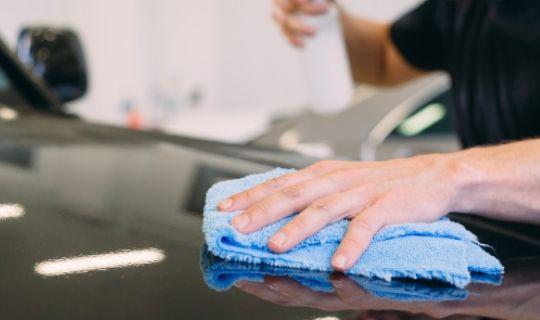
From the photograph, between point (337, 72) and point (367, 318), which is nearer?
point (367, 318)

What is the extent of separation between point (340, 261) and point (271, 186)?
163mm

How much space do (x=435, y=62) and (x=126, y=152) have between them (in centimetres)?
101

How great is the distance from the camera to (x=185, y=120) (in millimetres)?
3475

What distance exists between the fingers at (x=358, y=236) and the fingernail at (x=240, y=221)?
0.09 m

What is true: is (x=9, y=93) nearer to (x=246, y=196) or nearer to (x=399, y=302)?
(x=246, y=196)

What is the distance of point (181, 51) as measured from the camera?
14.8 ft

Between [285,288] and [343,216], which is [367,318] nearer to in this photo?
[285,288]

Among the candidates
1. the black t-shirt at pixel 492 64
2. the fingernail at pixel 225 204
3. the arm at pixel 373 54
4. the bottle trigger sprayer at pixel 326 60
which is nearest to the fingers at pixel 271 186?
the fingernail at pixel 225 204

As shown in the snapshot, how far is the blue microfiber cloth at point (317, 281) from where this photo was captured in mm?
565

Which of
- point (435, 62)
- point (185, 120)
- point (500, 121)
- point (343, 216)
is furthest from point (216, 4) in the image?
point (343, 216)

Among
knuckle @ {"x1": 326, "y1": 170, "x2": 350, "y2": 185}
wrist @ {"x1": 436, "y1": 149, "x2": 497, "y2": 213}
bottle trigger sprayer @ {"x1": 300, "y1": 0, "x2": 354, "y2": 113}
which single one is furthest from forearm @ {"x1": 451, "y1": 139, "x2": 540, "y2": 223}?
bottle trigger sprayer @ {"x1": 300, "y1": 0, "x2": 354, "y2": 113}

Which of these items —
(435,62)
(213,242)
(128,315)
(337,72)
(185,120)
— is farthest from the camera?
(185,120)

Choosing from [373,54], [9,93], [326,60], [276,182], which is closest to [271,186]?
[276,182]

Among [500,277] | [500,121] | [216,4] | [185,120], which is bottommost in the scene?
[185,120]
